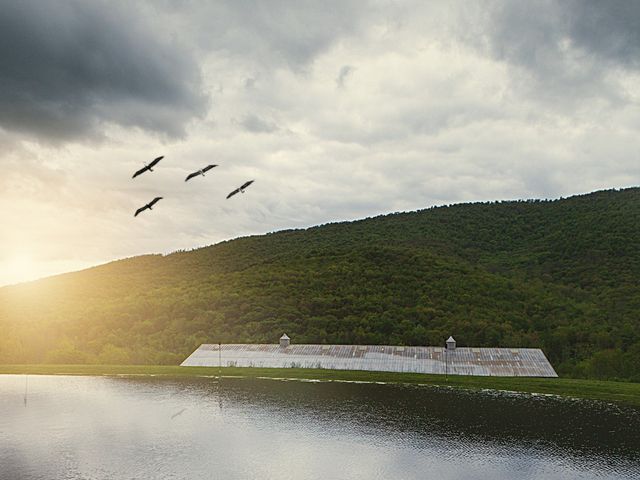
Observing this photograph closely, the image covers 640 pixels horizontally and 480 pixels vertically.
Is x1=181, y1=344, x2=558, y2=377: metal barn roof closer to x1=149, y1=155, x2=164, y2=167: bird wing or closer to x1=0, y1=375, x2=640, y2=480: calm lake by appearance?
x1=0, y1=375, x2=640, y2=480: calm lake

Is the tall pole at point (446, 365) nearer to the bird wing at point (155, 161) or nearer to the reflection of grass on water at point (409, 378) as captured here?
the reflection of grass on water at point (409, 378)

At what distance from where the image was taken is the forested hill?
7606cm

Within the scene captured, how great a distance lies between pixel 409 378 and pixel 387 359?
19.3 ft

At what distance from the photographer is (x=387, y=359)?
62.2 metres

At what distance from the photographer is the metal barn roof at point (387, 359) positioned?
5862 cm

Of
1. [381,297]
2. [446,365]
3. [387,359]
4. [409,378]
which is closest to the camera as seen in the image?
[409,378]

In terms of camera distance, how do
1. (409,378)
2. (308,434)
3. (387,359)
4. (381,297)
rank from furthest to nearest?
(381,297), (387,359), (409,378), (308,434)

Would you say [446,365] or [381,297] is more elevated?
[381,297]

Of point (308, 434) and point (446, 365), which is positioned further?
point (446, 365)

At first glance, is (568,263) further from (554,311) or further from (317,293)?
(317,293)

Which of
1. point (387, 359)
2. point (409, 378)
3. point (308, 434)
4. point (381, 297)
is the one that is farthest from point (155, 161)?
point (381, 297)

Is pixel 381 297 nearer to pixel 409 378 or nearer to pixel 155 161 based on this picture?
pixel 409 378

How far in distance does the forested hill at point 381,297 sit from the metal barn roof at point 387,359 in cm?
764

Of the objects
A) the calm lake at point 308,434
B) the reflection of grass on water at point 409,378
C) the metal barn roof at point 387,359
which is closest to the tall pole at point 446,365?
the metal barn roof at point 387,359
